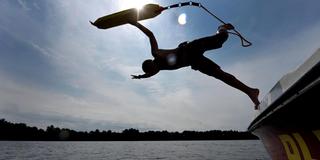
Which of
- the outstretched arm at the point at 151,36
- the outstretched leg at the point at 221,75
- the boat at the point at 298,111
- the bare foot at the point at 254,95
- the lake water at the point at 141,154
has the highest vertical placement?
the lake water at the point at 141,154

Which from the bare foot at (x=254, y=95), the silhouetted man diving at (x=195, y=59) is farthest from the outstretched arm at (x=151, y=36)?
the bare foot at (x=254, y=95)

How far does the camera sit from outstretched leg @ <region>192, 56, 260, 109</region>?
5809mm

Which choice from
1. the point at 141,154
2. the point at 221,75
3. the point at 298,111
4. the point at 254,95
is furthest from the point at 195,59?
the point at 141,154

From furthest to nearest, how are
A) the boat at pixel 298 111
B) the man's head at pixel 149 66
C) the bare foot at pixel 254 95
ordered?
the bare foot at pixel 254 95 → the man's head at pixel 149 66 → the boat at pixel 298 111

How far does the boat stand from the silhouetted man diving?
1637 millimetres

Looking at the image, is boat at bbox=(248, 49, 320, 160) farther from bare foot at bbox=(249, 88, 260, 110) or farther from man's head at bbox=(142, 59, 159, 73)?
man's head at bbox=(142, 59, 159, 73)

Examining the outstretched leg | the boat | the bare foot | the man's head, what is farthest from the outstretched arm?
the boat

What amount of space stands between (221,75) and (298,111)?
2908 millimetres

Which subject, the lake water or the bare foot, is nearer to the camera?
the bare foot

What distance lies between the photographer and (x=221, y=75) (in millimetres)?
5898

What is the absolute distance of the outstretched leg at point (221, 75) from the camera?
581 cm

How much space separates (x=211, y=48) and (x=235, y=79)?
0.85 m

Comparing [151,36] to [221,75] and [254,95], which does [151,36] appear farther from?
[254,95]

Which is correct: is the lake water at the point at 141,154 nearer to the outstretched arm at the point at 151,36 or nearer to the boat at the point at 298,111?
the outstretched arm at the point at 151,36
